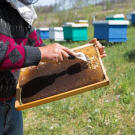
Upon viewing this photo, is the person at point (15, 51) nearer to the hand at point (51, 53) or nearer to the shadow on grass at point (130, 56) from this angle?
the hand at point (51, 53)

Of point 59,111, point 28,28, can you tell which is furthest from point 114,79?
point 28,28

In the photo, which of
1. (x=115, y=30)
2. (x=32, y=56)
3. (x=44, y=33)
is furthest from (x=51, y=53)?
(x=44, y=33)

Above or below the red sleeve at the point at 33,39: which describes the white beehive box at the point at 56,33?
below

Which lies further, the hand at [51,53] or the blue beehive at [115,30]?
the blue beehive at [115,30]

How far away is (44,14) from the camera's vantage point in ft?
54.3

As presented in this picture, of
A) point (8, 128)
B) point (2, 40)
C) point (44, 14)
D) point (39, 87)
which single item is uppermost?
point (2, 40)

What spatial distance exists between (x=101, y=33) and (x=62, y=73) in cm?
531

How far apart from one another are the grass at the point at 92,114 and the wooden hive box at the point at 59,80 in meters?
1.07

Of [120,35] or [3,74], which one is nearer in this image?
[3,74]

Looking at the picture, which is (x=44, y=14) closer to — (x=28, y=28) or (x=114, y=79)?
(x=114, y=79)

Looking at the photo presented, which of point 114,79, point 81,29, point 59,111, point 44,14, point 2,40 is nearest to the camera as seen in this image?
point 2,40

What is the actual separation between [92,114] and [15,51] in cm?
165

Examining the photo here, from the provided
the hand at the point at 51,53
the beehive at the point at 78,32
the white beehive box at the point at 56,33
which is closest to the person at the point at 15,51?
the hand at the point at 51,53

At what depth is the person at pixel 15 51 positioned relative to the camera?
940mm
